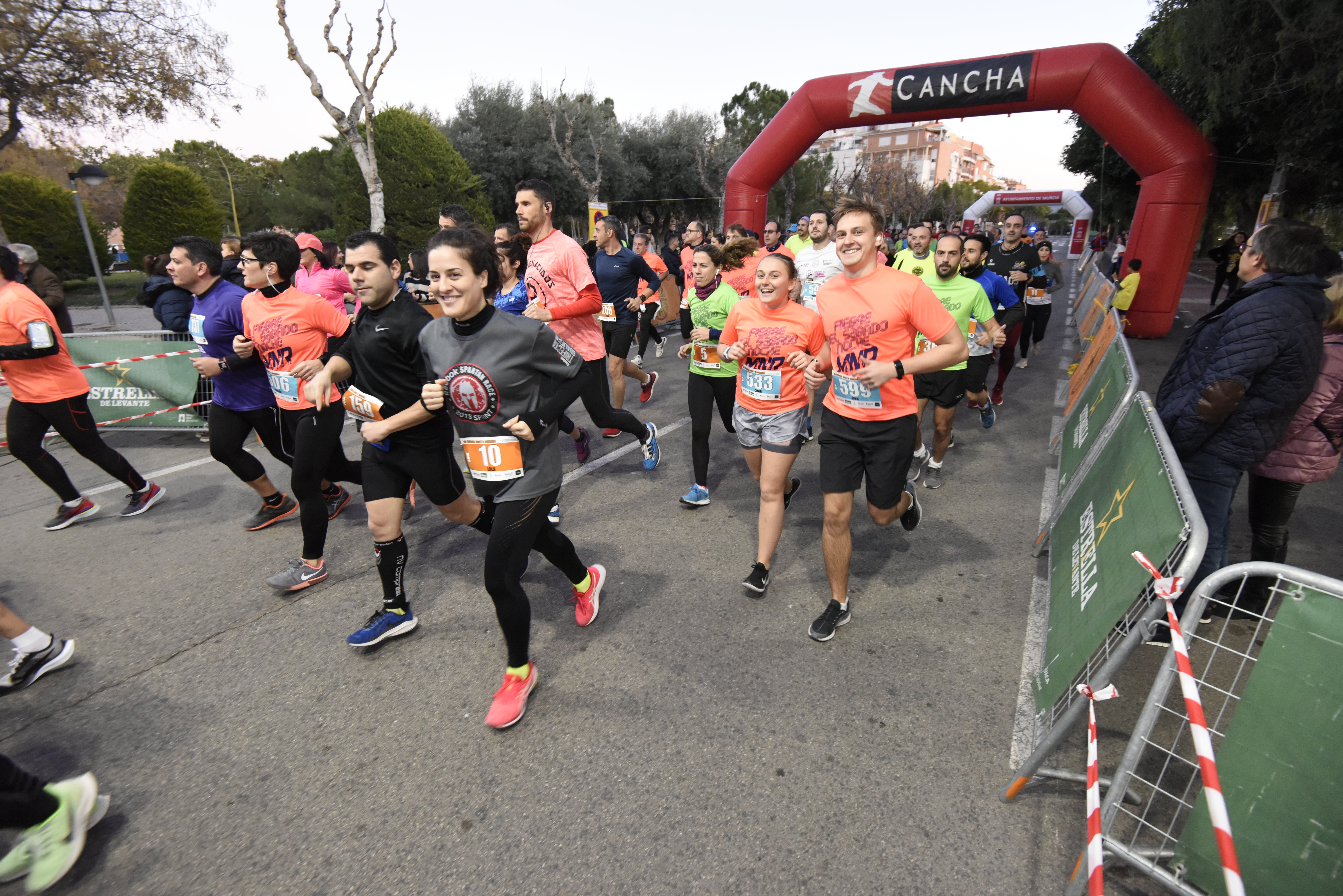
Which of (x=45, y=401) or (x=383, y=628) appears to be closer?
(x=383, y=628)

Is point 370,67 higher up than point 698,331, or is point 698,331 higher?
point 370,67

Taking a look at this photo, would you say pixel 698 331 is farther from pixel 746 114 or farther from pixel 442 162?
pixel 746 114

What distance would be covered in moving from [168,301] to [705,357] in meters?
4.97

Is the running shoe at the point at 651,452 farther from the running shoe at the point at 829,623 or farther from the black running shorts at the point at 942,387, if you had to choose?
the running shoe at the point at 829,623

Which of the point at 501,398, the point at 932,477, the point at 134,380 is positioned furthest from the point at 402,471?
the point at 134,380

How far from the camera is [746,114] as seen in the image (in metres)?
48.2

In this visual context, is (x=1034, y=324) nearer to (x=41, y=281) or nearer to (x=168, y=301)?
(x=168, y=301)

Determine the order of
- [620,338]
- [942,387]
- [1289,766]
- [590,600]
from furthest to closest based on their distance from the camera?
1. [620,338]
2. [942,387]
3. [590,600]
4. [1289,766]

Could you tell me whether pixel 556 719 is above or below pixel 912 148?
below

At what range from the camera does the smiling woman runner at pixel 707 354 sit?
4.62 metres

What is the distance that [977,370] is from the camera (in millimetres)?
5812

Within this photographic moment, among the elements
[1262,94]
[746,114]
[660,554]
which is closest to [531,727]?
[660,554]

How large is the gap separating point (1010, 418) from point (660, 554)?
201 inches

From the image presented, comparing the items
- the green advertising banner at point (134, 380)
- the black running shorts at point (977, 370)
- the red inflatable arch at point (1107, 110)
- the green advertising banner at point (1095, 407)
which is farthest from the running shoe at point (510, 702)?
the red inflatable arch at point (1107, 110)
